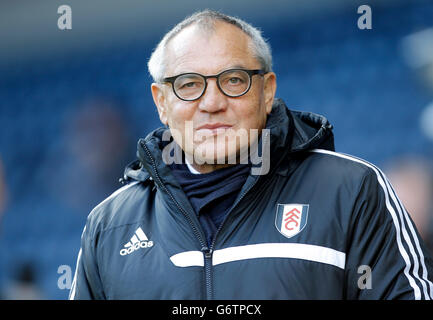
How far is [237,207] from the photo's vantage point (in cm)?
165

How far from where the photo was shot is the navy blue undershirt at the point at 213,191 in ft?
5.61

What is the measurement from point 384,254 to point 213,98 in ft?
1.87

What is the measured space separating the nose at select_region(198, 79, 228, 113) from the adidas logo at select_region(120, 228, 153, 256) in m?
0.36

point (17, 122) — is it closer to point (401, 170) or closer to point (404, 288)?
point (401, 170)

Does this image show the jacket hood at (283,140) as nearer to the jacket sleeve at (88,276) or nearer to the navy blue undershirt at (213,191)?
the navy blue undershirt at (213,191)

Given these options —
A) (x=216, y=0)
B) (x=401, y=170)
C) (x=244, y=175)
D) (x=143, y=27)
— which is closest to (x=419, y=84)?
(x=401, y=170)

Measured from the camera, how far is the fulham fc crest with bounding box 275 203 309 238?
1.60m

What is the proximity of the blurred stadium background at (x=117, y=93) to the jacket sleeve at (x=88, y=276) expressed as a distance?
192 centimetres

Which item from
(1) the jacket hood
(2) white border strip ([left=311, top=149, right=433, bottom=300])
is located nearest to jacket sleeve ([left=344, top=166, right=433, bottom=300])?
(2) white border strip ([left=311, top=149, right=433, bottom=300])

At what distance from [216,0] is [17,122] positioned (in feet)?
6.15

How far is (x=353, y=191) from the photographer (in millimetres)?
1611

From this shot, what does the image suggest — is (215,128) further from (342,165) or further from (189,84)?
(342,165)

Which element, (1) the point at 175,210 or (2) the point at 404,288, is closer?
(2) the point at 404,288

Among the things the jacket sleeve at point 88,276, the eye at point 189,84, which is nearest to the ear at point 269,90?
the eye at point 189,84
